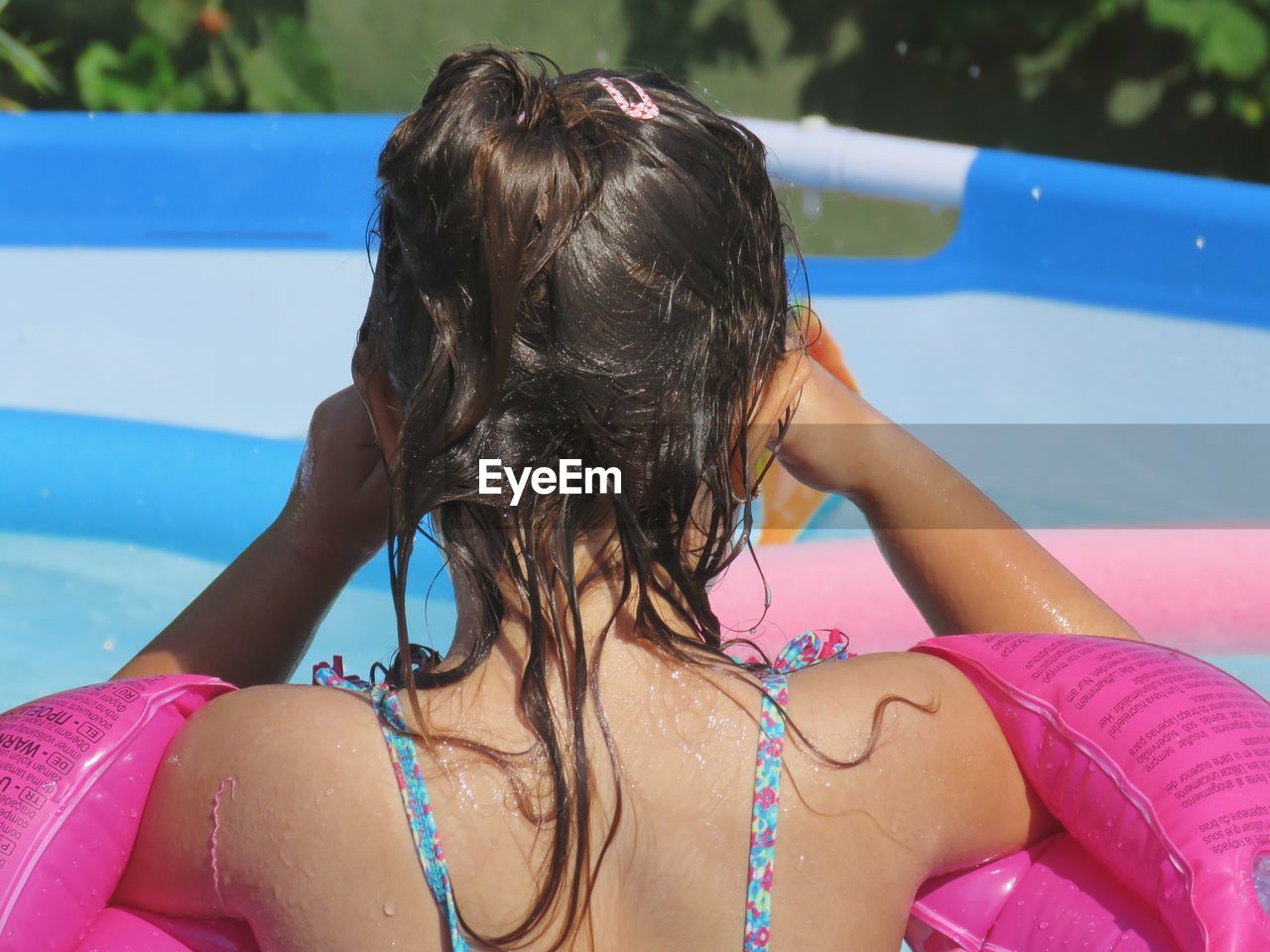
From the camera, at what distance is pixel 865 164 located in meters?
3.96

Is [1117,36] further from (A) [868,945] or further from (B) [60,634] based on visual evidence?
(A) [868,945]

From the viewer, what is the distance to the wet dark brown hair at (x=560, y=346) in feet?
3.80

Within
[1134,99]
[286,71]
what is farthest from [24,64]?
[1134,99]

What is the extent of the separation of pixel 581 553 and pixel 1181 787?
0.56 meters

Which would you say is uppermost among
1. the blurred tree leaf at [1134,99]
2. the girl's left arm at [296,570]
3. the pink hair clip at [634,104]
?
the blurred tree leaf at [1134,99]

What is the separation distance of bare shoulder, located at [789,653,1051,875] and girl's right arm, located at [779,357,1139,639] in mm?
267

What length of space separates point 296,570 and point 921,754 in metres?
0.76

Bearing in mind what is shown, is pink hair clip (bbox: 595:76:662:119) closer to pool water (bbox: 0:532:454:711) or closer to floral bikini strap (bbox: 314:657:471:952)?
floral bikini strap (bbox: 314:657:471:952)

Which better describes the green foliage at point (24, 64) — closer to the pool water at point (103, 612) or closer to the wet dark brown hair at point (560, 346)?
the pool water at point (103, 612)

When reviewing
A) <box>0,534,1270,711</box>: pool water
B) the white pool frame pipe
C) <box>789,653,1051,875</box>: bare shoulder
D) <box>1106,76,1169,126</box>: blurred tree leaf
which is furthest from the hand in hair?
<box>1106,76,1169,126</box>: blurred tree leaf

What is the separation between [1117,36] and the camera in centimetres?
522

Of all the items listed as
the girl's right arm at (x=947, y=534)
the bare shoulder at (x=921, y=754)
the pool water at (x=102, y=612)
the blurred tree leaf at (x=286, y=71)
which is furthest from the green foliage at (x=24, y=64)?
the bare shoulder at (x=921, y=754)

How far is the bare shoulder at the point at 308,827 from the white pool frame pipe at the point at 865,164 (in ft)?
9.64

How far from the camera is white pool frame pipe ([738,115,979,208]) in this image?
3955 millimetres
